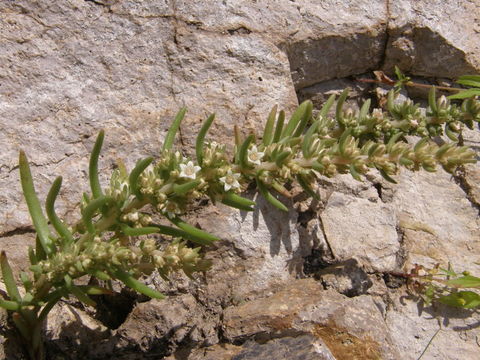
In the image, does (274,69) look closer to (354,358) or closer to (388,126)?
(388,126)

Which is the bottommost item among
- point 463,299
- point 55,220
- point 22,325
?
point 463,299

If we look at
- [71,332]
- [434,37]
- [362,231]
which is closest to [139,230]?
[71,332]

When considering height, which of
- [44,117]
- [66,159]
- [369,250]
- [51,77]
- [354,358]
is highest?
[51,77]

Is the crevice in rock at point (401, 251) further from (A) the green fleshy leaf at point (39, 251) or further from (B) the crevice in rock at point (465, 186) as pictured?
(A) the green fleshy leaf at point (39, 251)

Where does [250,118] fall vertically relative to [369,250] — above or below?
above

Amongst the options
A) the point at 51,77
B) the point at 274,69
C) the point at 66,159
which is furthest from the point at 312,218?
the point at 51,77

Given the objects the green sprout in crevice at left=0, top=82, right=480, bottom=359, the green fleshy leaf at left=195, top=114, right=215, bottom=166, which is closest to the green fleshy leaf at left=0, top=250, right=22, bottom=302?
the green sprout in crevice at left=0, top=82, right=480, bottom=359

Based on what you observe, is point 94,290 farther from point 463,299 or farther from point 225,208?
point 463,299
